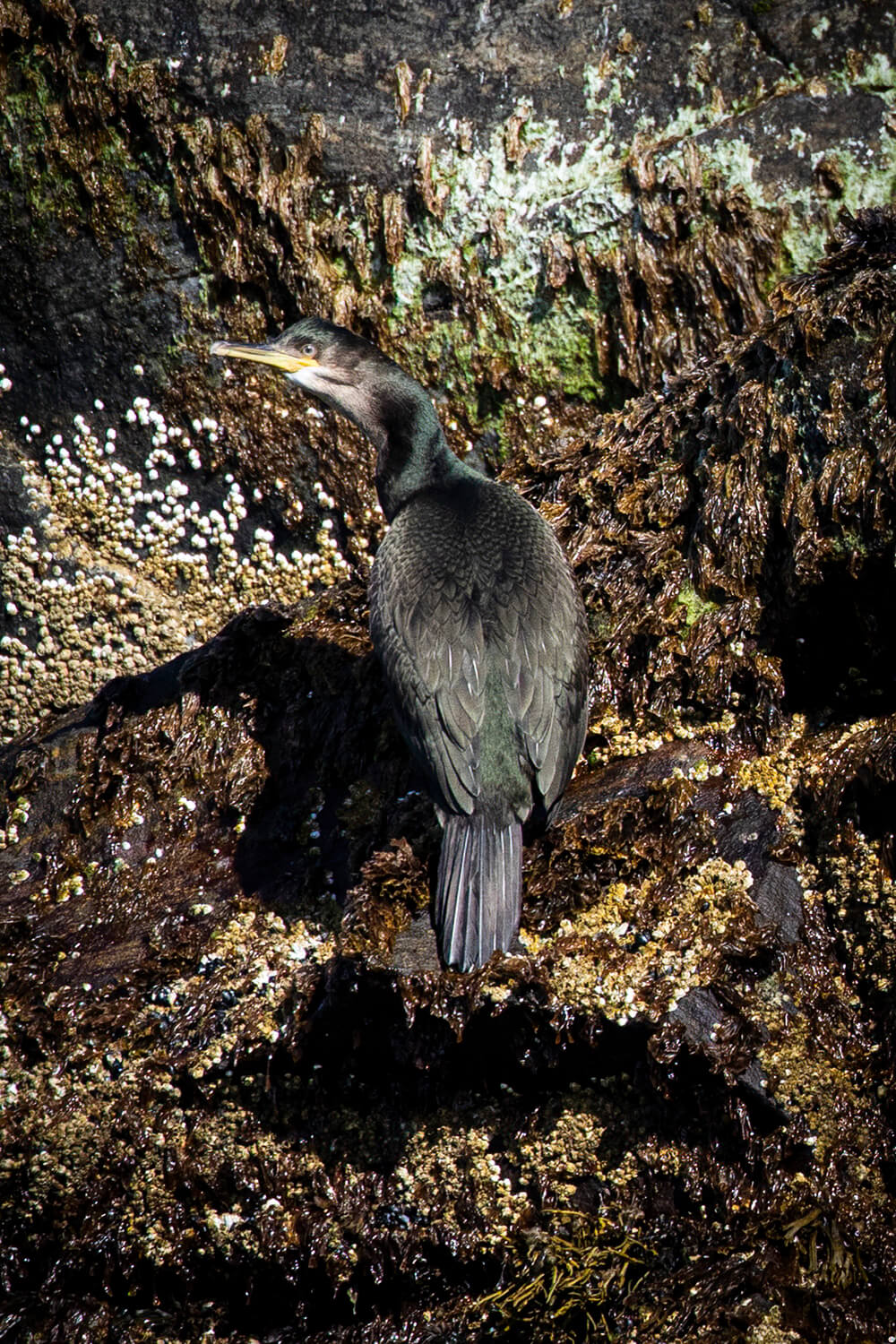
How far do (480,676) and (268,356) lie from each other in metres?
1.70

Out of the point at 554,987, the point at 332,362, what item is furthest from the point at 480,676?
the point at 332,362

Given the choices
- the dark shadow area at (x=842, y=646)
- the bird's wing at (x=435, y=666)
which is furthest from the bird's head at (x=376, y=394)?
the dark shadow area at (x=842, y=646)

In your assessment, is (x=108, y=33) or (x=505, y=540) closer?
(x=505, y=540)

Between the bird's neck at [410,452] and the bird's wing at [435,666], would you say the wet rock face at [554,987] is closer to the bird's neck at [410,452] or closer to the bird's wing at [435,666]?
the bird's wing at [435,666]

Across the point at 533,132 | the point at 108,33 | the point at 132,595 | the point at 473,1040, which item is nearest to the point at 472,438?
the point at 533,132

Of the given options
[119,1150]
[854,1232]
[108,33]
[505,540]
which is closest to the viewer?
[854,1232]

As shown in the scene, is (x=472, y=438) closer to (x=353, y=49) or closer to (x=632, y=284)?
(x=632, y=284)

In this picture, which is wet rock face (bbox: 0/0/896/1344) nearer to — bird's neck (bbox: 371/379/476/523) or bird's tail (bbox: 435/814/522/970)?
bird's tail (bbox: 435/814/522/970)

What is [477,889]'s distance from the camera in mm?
3246

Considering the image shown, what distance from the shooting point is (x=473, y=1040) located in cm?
324

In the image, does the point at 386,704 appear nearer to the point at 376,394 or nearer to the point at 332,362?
the point at 376,394

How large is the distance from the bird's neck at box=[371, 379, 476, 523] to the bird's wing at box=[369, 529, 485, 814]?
56 centimetres

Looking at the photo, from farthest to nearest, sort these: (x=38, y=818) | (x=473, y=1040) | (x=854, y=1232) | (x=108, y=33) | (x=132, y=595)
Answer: (x=132, y=595), (x=108, y=33), (x=38, y=818), (x=473, y=1040), (x=854, y=1232)

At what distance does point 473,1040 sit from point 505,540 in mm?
1565
